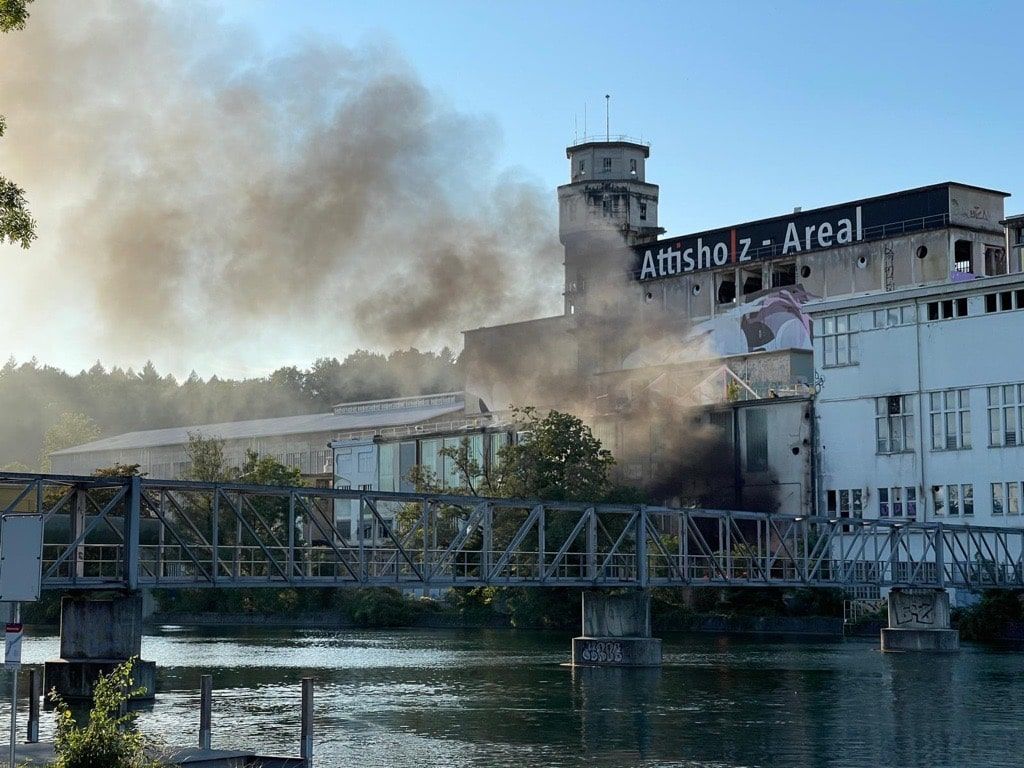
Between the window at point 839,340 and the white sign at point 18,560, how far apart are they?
85833mm

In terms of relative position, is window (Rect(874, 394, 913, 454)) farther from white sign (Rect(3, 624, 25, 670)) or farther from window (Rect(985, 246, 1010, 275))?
white sign (Rect(3, 624, 25, 670))

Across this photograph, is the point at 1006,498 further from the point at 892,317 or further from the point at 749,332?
the point at 749,332

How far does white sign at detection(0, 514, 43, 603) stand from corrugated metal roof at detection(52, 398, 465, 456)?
13065 centimetres

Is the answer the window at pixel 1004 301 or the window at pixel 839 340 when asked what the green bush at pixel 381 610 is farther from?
the window at pixel 1004 301

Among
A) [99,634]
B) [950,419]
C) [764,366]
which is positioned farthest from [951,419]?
[99,634]

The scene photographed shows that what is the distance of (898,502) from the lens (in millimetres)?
101250

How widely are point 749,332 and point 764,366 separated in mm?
9431

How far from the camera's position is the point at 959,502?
97875mm

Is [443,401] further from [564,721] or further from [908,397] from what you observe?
[564,721]

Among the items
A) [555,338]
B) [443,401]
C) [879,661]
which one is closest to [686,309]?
[555,338]

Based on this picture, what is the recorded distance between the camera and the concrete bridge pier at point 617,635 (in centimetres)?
6788

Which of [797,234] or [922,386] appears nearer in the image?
[922,386]

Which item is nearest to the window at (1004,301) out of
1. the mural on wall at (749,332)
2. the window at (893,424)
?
the window at (893,424)

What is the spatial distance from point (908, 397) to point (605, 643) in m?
40.1
